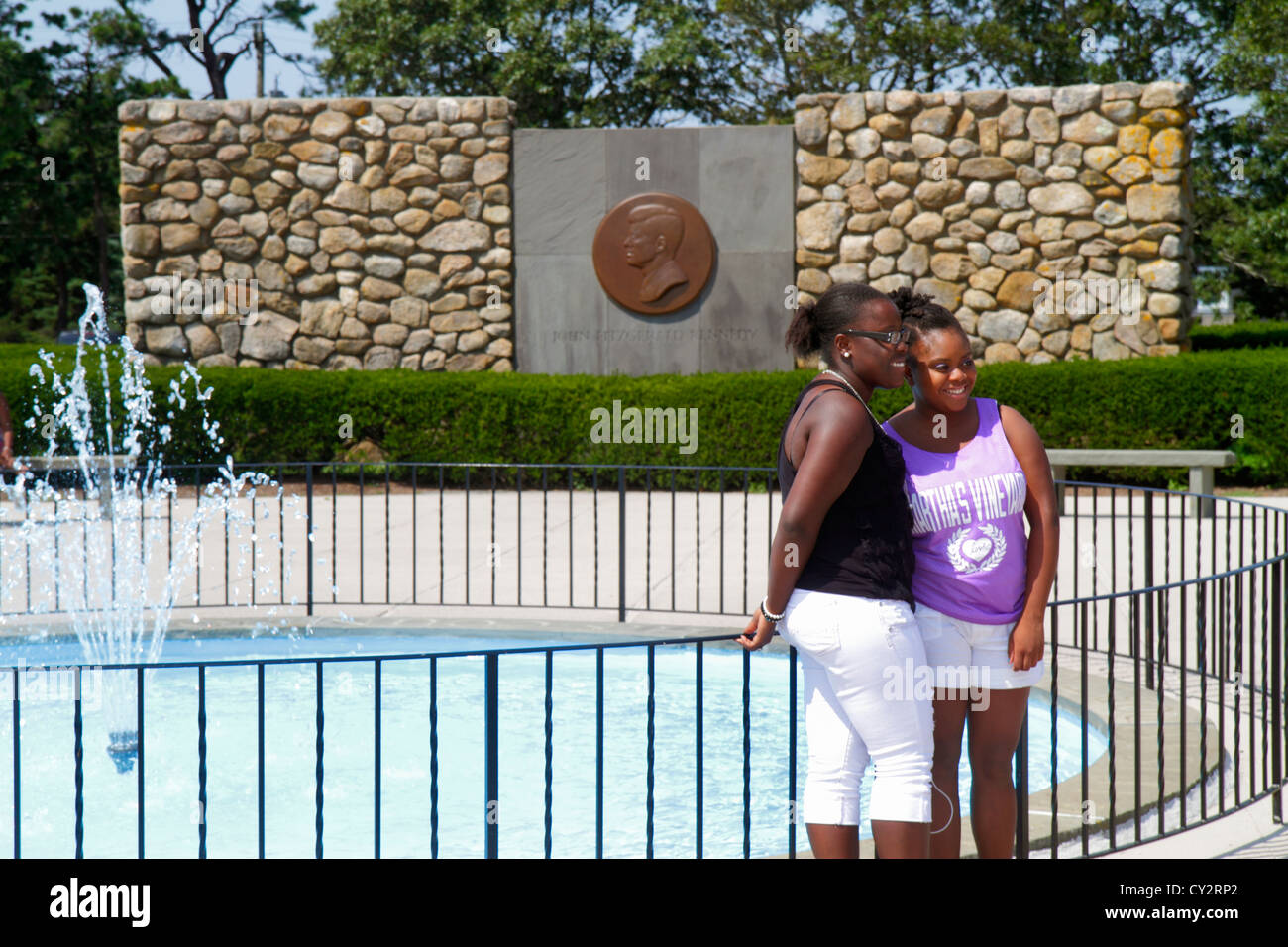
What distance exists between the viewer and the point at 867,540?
133 inches

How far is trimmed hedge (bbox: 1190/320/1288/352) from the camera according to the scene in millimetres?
17500

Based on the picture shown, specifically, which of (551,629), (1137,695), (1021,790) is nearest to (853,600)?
(1021,790)

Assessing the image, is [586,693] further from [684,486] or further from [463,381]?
[463,381]

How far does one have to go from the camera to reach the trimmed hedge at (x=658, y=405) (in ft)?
44.3

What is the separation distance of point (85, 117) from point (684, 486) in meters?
23.3

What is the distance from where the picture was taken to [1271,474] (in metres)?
13.5

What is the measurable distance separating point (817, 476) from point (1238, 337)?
17007 millimetres

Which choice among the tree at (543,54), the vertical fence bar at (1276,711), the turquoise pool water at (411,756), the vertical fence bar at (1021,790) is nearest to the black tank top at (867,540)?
the vertical fence bar at (1021,790)

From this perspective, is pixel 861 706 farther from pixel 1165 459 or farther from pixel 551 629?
pixel 1165 459

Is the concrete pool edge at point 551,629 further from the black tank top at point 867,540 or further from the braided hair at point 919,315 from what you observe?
the black tank top at point 867,540

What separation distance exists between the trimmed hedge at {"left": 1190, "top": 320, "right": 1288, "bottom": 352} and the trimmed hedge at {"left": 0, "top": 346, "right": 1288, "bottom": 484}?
3.36 metres

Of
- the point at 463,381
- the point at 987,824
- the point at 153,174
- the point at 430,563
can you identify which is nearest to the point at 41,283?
the point at 153,174

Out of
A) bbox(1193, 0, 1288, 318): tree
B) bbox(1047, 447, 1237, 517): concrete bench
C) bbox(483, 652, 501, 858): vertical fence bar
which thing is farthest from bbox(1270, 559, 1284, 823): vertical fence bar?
bbox(1193, 0, 1288, 318): tree
